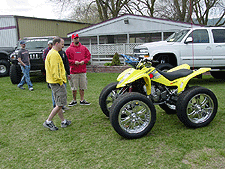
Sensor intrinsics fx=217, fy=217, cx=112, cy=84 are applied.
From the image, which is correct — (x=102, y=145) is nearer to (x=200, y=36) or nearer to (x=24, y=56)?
(x=24, y=56)

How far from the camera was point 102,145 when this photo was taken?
3.61m

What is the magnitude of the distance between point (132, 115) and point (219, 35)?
21.8 feet

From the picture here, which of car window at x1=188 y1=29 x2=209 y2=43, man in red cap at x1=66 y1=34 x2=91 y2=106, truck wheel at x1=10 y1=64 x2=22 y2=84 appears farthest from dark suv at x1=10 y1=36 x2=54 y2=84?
car window at x1=188 y1=29 x2=209 y2=43

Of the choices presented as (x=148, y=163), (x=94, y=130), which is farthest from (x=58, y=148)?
(x=148, y=163)

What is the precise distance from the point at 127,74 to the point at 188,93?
118 cm

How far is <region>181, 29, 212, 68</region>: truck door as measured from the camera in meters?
8.51

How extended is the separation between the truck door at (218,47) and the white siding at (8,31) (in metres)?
13.2

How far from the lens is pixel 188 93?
400 centimetres

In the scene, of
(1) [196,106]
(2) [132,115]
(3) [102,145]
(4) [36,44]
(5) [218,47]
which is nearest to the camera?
(3) [102,145]

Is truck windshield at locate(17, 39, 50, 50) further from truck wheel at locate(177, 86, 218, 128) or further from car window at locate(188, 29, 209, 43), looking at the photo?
truck wheel at locate(177, 86, 218, 128)

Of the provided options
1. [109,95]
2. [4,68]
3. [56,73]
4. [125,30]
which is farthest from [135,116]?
[125,30]

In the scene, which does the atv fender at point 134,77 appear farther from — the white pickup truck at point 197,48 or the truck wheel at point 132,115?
the white pickup truck at point 197,48

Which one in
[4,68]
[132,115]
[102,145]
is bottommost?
[102,145]

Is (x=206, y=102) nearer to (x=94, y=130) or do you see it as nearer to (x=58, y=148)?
(x=94, y=130)
